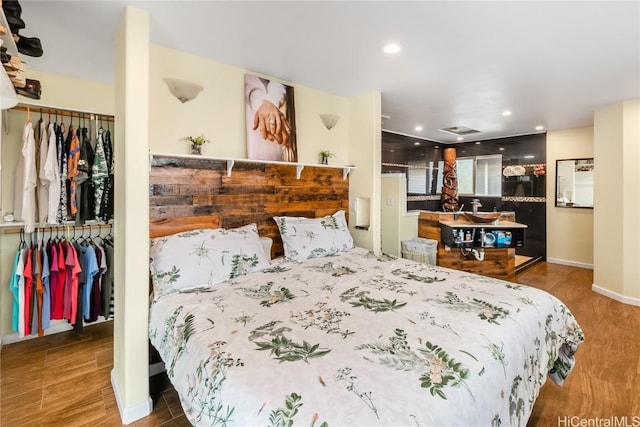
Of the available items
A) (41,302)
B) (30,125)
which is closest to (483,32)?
(30,125)

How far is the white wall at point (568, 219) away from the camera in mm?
5348

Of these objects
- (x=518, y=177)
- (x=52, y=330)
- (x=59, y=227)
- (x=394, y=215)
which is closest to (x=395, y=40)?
(x=394, y=215)

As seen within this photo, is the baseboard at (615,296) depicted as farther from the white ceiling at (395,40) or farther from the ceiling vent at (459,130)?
the ceiling vent at (459,130)

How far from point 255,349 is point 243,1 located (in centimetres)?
195

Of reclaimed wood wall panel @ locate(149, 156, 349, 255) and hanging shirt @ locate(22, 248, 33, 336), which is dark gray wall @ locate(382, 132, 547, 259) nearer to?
reclaimed wood wall panel @ locate(149, 156, 349, 255)

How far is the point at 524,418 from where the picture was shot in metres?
1.51

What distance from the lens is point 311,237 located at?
2.95 m

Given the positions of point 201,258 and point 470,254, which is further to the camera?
point 470,254

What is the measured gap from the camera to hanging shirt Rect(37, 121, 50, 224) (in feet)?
9.03

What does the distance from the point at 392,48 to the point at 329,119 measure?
1180mm

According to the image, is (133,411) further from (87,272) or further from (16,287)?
(16,287)

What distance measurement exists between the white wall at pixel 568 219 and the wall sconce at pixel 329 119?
461 centimetres

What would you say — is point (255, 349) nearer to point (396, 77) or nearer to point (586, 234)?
point (396, 77)

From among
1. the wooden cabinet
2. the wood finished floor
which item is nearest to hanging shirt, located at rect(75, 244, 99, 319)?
the wood finished floor
